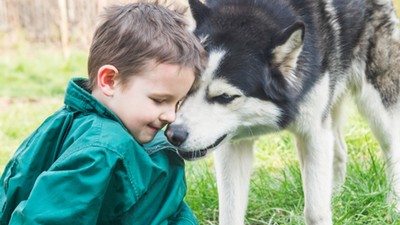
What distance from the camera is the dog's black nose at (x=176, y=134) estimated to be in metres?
2.61

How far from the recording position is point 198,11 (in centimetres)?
304

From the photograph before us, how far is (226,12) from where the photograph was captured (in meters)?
3.05

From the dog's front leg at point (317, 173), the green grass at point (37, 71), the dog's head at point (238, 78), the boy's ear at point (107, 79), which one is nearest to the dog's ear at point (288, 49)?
the dog's head at point (238, 78)

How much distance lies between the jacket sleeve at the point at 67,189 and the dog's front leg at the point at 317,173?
160 centimetres

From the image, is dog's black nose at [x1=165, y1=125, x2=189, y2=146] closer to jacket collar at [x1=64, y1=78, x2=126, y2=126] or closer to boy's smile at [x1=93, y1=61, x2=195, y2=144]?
boy's smile at [x1=93, y1=61, x2=195, y2=144]

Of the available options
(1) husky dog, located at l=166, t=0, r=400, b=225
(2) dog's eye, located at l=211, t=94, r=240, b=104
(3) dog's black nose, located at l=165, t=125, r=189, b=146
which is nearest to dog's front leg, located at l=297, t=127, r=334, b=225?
(1) husky dog, located at l=166, t=0, r=400, b=225

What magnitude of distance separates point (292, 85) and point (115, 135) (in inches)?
48.7

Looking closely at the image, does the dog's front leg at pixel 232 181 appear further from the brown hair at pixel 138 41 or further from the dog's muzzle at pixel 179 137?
A: the brown hair at pixel 138 41

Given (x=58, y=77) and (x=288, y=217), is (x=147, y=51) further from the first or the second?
(x=58, y=77)

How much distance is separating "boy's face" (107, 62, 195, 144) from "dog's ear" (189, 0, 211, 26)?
73 cm

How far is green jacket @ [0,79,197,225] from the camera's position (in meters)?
2.03

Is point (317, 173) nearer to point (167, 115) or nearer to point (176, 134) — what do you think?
point (176, 134)

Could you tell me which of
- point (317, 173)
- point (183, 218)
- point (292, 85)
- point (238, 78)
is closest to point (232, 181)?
point (317, 173)

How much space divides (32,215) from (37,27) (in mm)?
9933
